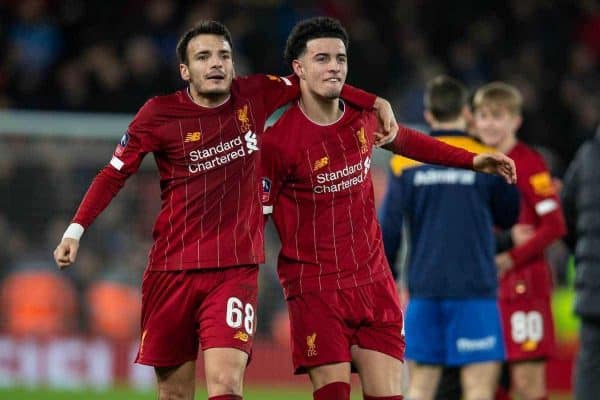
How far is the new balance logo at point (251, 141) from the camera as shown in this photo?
6.59m

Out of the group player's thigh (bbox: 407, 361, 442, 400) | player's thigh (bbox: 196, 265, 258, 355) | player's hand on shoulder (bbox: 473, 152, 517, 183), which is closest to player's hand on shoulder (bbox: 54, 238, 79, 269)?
player's thigh (bbox: 196, 265, 258, 355)

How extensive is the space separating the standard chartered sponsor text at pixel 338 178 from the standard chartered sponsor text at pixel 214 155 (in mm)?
396

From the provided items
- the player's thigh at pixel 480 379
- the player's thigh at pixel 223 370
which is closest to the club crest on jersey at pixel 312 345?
the player's thigh at pixel 223 370

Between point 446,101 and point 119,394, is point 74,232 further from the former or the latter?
point 119,394

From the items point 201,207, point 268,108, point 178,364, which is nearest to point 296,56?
point 268,108

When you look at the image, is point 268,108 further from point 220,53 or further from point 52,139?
point 52,139

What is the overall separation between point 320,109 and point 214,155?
54 centimetres

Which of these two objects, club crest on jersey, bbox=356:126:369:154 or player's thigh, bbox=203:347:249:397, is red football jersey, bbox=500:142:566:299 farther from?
player's thigh, bbox=203:347:249:397

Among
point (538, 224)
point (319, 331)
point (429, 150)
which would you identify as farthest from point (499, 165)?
point (538, 224)

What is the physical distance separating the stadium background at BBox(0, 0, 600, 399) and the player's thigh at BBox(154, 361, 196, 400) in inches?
184

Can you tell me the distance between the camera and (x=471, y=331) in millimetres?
8250

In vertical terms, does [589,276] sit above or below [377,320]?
above

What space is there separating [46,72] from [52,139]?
1.54 meters

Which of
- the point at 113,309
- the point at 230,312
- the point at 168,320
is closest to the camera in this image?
the point at 230,312
